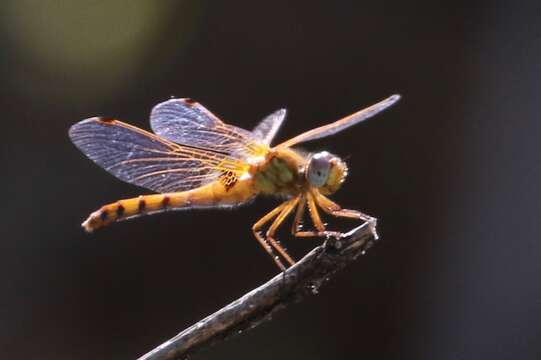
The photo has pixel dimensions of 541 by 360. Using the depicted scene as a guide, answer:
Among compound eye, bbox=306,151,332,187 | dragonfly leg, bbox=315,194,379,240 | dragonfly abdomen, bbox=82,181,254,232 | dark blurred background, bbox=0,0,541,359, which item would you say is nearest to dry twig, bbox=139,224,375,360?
dragonfly leg, bbox=315,194,379,240

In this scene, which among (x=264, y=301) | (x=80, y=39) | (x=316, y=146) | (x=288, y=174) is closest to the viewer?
(x=264, y=301)

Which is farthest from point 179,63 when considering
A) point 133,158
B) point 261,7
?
point 133,158

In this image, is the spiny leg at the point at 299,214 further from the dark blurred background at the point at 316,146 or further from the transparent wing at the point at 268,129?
the dark blurred background at the point at 316,146

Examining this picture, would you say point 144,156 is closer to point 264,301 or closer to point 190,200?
point 190,200

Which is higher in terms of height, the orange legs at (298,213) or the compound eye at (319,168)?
the compound eye at (319,168)

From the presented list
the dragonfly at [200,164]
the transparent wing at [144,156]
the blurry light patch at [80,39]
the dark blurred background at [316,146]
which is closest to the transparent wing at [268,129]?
the dragonfly at [200,164]

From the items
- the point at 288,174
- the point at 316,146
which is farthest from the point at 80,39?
the point at 288,174

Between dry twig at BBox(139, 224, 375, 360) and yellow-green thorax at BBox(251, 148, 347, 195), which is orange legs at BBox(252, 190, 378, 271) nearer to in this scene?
yellow-green thorax at BBox(251, 148, 347, 195)
